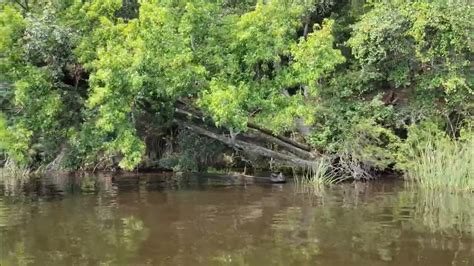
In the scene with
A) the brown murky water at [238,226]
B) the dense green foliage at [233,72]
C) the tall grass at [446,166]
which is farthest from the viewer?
the dense green foliage at [233,72]

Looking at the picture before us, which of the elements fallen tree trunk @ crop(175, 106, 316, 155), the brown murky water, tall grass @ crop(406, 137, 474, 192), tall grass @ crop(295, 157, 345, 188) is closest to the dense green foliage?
tall grass @ crop(295, 157, 345, 188)

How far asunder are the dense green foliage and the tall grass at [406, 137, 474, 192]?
116cm

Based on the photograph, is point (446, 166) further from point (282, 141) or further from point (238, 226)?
point (238, 226)

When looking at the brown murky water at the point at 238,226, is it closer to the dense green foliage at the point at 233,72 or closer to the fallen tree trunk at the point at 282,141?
the dense green foliage at the point at 233,72

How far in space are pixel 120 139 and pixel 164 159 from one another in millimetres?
5910

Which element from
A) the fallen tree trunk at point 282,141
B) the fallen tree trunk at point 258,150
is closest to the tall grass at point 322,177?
the fallen tree trunk at point 258,150

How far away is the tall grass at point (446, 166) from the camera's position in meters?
14.2

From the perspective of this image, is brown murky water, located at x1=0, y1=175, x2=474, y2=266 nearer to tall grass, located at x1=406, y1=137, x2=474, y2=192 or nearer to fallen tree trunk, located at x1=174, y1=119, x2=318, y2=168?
tall grass, located at x1=406, y1=137, x2=474, y2=192

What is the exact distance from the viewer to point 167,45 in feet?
53.5

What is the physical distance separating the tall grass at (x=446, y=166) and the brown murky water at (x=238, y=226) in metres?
0.54

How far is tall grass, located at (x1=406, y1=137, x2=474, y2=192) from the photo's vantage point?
14227 mm

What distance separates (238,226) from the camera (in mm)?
10789

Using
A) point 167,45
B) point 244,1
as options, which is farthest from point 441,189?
point 244,1

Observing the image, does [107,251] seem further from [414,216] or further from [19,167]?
[19,167]
